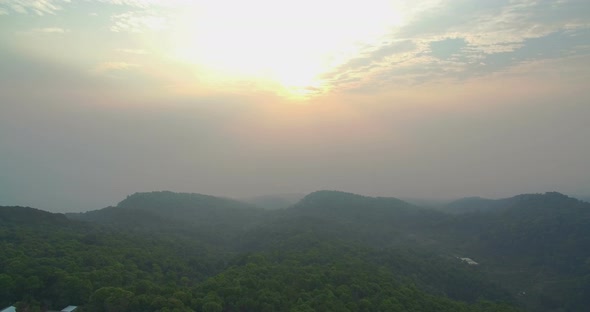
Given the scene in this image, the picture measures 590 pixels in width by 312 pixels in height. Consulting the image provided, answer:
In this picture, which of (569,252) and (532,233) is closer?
(569,252)

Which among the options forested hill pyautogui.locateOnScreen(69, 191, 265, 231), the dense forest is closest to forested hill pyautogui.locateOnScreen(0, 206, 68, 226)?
the dense forest

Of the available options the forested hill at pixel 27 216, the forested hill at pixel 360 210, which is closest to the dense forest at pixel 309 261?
the forested hill at pixel 27 216

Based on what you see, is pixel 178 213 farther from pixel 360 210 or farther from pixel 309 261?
pixel 309 261

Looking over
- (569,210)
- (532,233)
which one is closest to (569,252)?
(532,233)

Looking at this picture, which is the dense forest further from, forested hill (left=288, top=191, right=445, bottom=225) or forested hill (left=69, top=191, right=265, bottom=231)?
forested hill (left=69, top=191, right=265, bottom=231)

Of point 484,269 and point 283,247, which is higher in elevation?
point 283,247

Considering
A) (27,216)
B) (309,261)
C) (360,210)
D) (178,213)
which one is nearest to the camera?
(309,261)

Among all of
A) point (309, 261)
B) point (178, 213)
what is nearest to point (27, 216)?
point (309, 261)

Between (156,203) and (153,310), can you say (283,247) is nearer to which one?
(153,310)
